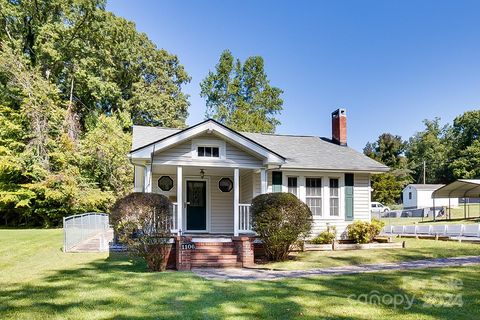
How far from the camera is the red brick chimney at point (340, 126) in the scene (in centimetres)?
1652

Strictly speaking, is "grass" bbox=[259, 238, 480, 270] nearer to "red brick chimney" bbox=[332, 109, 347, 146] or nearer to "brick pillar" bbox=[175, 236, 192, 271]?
"brick pillar" bbox=[175, 236, 192, 271]

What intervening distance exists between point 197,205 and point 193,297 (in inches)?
313

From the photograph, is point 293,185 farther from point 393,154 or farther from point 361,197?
point 393,154

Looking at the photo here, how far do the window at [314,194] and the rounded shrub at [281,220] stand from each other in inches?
145

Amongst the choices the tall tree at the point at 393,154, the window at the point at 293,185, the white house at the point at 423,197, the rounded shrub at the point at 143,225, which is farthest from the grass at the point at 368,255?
the tall tree at the point at 393,154

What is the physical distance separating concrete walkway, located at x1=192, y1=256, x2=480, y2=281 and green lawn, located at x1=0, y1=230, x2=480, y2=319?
0.55 meters

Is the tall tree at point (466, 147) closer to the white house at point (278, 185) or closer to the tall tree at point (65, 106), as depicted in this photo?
the tall tree at point (65, 106)

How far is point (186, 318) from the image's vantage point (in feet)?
17.2

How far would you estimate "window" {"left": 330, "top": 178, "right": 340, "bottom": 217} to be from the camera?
1416cm

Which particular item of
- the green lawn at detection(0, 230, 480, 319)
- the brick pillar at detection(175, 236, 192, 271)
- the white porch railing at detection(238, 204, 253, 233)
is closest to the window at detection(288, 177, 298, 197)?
the white porch railing at detection(238, 204, 253, 233)

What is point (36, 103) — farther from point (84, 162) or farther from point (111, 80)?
point (111, 80)

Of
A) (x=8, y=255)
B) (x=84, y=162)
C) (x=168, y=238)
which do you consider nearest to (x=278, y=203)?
(x=168, y=238)

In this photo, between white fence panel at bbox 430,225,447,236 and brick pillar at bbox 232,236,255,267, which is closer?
brick pillar at bbox 232,236,255,267

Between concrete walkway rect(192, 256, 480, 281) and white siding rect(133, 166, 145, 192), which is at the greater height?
white siding rect(133, 166, 145, 192)
